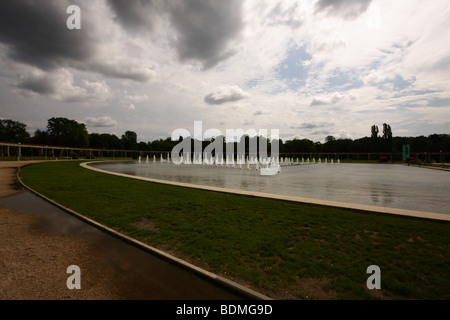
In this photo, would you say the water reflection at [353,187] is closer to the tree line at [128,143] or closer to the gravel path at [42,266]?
the gravel path at [42,266]

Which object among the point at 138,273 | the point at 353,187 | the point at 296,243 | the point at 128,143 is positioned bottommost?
the point at 138,273

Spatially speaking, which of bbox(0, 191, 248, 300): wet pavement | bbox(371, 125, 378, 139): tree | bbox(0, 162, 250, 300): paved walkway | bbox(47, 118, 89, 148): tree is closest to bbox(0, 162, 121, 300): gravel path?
bbox(0, 162, 250, 300): paved walkway

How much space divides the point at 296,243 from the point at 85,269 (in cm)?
515

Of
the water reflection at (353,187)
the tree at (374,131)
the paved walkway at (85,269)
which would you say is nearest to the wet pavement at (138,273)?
the paved walkway at (85,269)

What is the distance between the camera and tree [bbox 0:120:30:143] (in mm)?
93137

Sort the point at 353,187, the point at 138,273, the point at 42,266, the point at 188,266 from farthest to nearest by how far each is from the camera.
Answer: the point at 353,187 → the point at 42,266 → the point at 188,266 → the point at 138,273

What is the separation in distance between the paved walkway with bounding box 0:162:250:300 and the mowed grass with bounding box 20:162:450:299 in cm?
59

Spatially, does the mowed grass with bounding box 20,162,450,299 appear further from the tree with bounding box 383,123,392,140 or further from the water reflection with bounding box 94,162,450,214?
the tree with bounding box 383,123,392,140

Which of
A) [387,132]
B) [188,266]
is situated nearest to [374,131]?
[387,132]

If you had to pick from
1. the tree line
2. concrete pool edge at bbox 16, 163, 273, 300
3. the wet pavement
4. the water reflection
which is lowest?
the wet pavement

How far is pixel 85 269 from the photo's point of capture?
471cm

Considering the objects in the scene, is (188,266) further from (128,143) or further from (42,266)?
(128,143)

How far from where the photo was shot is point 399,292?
3.90 meters
